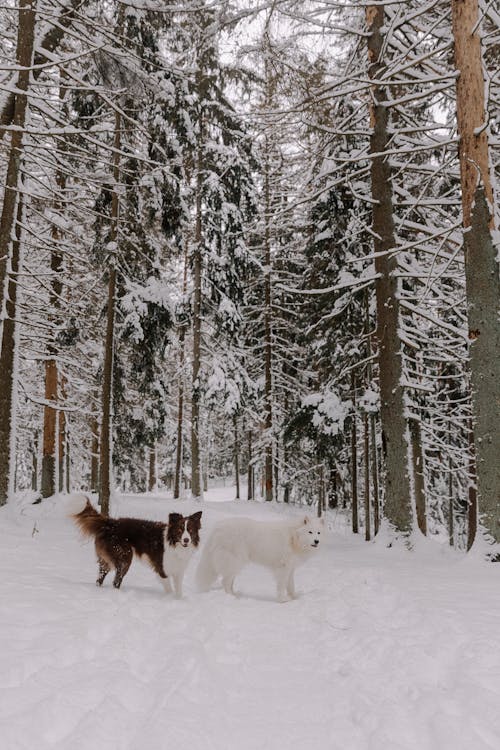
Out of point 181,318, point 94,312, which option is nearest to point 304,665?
point 94,312

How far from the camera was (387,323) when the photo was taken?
377 inches

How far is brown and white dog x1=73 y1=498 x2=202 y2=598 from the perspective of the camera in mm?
5823

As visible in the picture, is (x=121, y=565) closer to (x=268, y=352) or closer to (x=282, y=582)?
(x=282, y=582)

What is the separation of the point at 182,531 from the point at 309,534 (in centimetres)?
165

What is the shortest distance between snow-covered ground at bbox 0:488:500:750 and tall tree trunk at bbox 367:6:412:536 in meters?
3.14

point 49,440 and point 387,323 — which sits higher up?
A: point 387,323

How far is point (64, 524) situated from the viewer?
11.8 meters

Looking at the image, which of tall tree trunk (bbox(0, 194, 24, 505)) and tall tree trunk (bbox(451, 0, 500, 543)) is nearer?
tall tree trunk (bbox(451, 0, 500, 543))

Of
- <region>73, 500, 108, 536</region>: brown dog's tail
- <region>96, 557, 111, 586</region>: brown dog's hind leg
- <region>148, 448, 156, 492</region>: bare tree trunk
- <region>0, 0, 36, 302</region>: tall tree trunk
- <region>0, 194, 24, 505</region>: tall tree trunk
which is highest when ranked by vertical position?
<region>0, 0, 36, 302</region>: tall tree trunk

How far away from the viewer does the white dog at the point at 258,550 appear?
19.9 ft

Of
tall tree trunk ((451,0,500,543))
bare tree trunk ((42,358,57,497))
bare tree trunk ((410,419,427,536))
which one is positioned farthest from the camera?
bare tree trunk ((42,358,57,497))

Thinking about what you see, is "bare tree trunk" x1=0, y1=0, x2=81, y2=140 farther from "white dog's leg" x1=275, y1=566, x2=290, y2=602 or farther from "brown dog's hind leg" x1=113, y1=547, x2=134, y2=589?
"white dog's leg" x1=275, y1=566, x2=290, y2=602

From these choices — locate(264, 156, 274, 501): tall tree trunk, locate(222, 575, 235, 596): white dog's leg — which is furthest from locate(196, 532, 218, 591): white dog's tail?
locate(264, 156, 274, 501): tall tree trunk

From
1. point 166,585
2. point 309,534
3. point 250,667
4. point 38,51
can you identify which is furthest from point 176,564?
point 38,51
